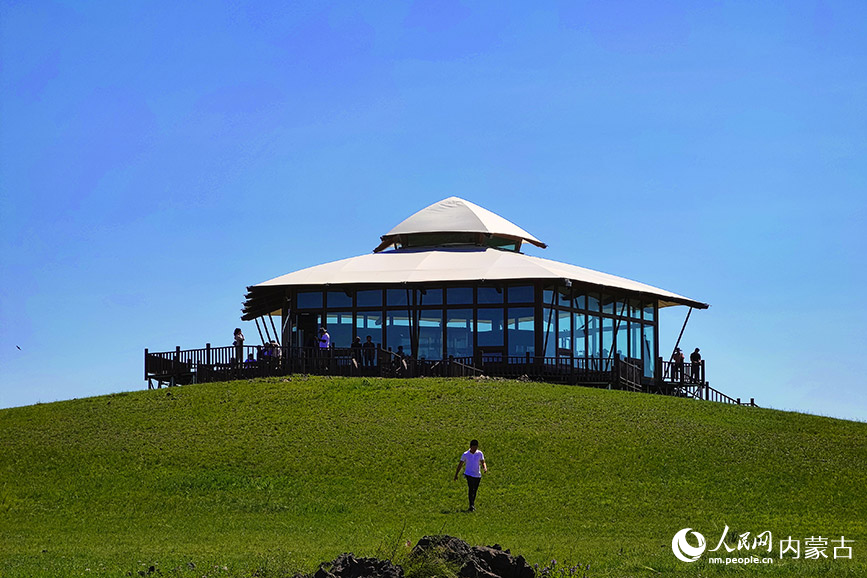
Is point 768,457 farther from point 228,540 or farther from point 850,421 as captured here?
point 228,540

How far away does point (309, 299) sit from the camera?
144 ft

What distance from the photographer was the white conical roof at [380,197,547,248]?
47.3 m

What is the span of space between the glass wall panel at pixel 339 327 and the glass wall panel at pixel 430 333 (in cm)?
289

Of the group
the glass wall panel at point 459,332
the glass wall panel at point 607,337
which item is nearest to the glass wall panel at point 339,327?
the glass wall panel at point 459,332

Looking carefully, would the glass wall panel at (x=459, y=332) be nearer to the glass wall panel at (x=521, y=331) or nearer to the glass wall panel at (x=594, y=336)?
the glass wall panel at (x=521, y=331)

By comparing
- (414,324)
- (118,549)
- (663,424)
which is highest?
(414,324)

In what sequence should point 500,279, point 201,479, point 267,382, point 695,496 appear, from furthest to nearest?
point 500,279 → point 267,382 → point 201,479 → point 695,496

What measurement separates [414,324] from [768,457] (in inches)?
711

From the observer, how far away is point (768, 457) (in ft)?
89.1

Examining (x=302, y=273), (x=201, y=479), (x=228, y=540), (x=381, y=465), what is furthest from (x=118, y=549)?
(x=302, y=273)

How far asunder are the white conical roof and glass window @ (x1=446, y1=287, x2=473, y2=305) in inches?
204

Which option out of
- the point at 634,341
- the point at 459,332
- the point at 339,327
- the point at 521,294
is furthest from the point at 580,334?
the point at 339,327

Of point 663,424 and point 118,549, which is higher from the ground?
point 663,424

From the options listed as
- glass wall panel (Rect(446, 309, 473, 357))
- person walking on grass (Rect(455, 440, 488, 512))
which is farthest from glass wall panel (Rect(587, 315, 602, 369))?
person walking on grass (Rect(455, 440, 488, 512))
